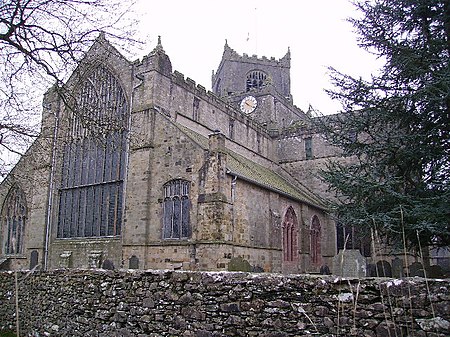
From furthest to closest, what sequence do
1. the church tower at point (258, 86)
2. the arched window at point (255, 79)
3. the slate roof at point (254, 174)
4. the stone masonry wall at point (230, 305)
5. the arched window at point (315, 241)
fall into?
the arched window at point (255, 79), the church tower at point (258, 86), the arched window at point (315, 241), the slate roof at point (254, 174), the stone masonry wall at point (230, 305)

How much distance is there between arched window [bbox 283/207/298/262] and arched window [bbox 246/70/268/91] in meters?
20.7

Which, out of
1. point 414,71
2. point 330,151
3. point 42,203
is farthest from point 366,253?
point 42,203

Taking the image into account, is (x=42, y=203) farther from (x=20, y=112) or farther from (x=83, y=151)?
(x=20, y=112)

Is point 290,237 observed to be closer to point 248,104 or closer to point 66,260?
point 66,260

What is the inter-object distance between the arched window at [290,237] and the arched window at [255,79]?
20.7m

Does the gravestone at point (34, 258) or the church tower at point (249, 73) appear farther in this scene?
the church tower at point (249, 73)

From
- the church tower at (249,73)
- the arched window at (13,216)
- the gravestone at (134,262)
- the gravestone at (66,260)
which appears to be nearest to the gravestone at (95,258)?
the gravestone at (66,260)

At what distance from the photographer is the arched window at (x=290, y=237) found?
24.2 metres

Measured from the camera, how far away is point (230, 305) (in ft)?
20.0

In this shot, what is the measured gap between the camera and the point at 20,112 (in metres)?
12.1

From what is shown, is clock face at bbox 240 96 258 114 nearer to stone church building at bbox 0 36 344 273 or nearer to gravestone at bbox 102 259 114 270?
stone church building at bbox 0 36 344 273

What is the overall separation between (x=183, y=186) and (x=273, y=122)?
18231 millimetres

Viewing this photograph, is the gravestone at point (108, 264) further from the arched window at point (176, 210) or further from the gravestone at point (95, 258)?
the arched window at point (176, 210)

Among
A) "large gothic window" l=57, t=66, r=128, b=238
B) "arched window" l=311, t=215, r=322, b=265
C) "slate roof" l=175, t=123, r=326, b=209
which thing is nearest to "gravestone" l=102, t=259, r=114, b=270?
"large gothic window" l=57, t=66, r=128, b=238
